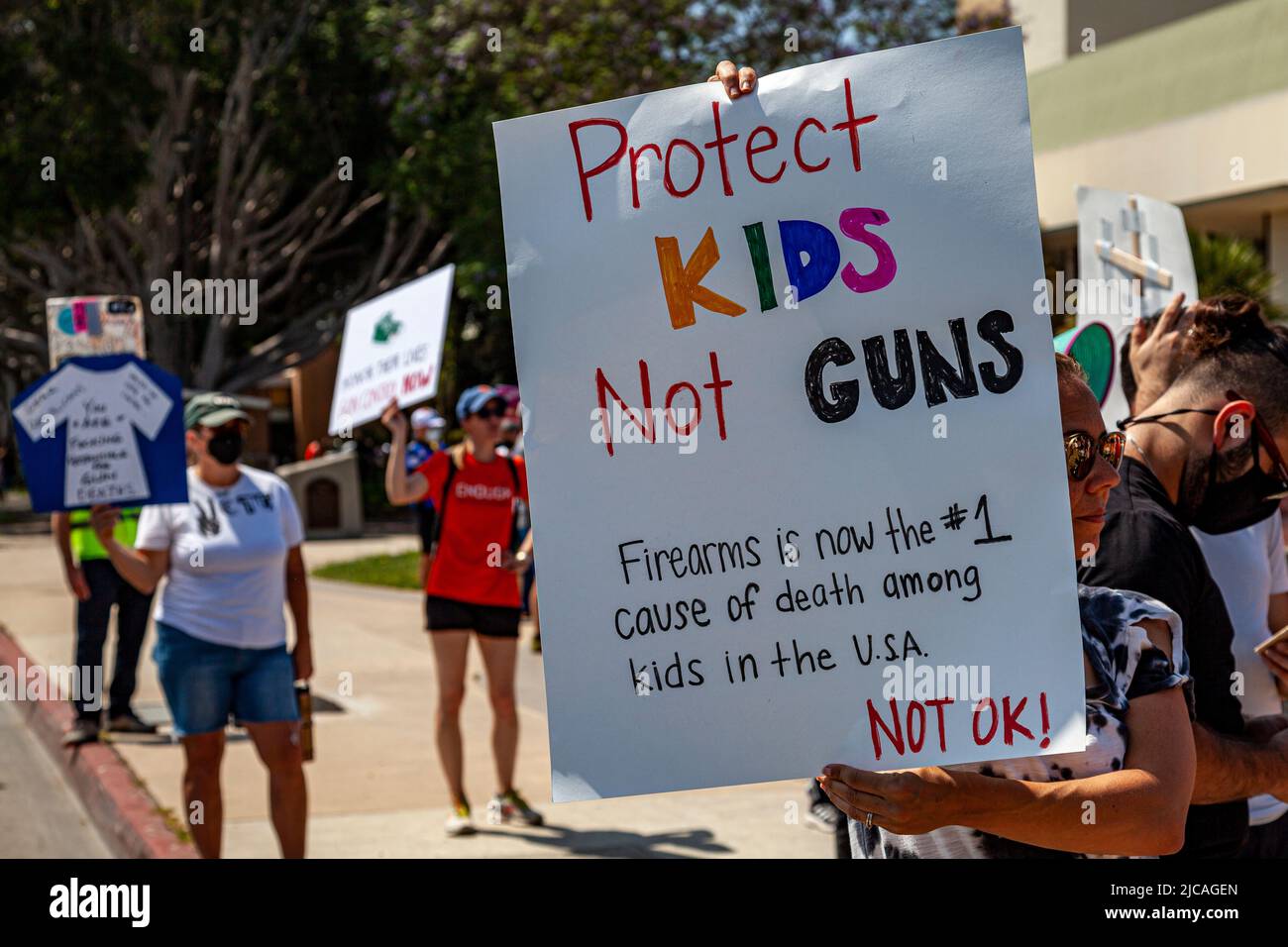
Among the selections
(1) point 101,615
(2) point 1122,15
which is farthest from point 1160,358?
(2) point 1122,15

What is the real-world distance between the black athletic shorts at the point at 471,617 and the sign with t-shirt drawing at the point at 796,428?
14.1 ft

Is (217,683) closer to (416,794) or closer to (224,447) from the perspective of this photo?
(224,447)

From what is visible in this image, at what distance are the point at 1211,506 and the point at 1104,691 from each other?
0.71 meters

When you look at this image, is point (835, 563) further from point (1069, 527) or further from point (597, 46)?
point (597, 46)

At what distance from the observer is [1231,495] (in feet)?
8.93

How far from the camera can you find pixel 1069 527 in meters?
2.03

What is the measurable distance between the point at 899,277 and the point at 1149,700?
28.4 inches

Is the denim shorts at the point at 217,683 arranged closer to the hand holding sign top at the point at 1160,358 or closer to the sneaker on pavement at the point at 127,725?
the hand holding sign top at the point at 1160,358

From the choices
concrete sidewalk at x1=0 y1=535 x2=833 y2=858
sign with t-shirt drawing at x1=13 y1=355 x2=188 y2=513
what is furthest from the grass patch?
sign with t-shirt drawing at x1=13 y1=355 x2=188 y2=513

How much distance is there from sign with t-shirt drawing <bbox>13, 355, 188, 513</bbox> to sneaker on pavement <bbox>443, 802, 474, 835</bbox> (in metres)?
2.07

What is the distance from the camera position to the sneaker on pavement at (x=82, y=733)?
26.5 feet

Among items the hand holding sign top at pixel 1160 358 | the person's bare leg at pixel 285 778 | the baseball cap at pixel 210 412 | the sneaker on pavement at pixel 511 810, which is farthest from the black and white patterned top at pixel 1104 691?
the sneaker on pavement at pixel 511 810

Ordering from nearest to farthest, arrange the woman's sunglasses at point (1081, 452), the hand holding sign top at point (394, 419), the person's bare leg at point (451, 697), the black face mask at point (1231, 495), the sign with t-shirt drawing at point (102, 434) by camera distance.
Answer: the woman's sunglasses at point (1081, 452) → the black face mask at point (1231, 495) → the sign with t-shirt drawing at point (102, 434) → the hand holding sign top at point (394, 419) → the person's bare leg at point (451, 697)

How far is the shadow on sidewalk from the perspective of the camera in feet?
20.1
